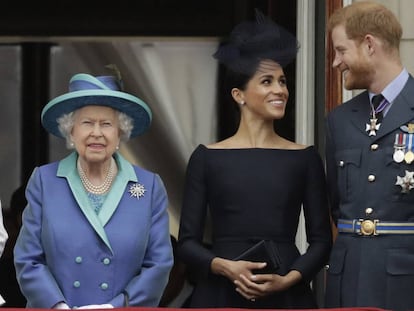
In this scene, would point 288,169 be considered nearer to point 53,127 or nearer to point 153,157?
point 53,127

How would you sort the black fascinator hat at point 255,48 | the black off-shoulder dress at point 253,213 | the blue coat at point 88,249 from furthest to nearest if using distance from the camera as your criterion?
the black fascinator hat at point 255,48
the black off-shoulder dress at point 253,213
the blue coat at point 88,249

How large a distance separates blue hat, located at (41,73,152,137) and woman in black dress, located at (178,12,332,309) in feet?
1.03

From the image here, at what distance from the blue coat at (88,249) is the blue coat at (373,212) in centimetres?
62

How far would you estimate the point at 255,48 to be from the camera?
207 inches

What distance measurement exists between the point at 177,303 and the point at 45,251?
279 centimetres

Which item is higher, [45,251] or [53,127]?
[53,127]

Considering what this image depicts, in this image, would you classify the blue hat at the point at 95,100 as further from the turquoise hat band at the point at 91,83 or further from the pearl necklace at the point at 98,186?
the pearl necklace at the point at 98,186

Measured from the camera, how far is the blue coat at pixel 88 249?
4938 millimetres

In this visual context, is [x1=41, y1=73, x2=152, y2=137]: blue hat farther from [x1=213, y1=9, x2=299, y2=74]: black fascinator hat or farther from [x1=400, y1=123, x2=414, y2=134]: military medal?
[x1=400, y1=123, x2=414, y2=134]: military medal

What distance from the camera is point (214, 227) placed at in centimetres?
525

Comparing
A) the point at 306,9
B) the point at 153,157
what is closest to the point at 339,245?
the point at 306,9

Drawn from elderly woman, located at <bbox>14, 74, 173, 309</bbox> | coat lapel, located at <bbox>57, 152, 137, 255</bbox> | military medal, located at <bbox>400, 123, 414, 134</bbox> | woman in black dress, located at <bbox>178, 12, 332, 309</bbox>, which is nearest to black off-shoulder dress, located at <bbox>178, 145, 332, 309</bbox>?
woman in black dress, located at <bbox>178, 12, 332, 309</bbox>

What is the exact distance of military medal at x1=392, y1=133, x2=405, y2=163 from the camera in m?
4.98

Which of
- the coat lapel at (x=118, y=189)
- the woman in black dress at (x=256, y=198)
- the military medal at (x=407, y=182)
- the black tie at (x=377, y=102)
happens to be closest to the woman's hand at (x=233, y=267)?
the woman in black dress at (x=256, y=198)
